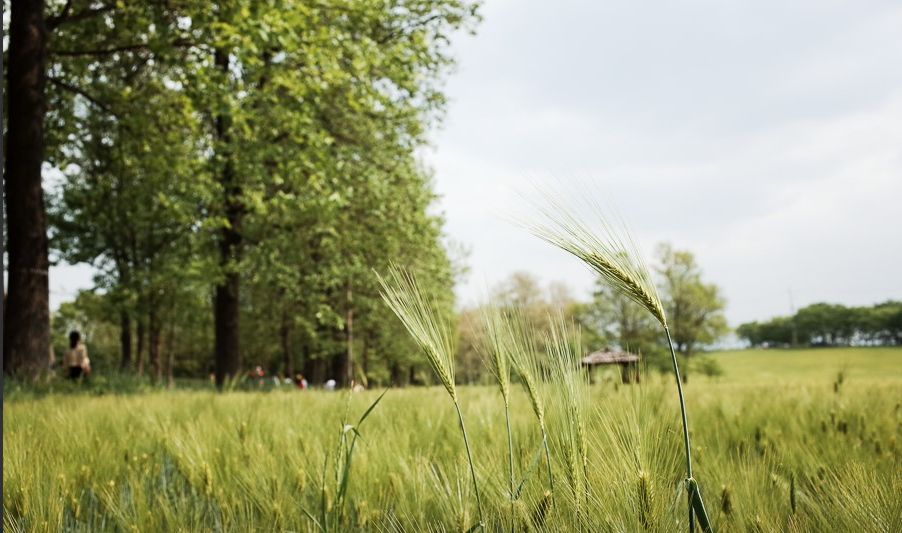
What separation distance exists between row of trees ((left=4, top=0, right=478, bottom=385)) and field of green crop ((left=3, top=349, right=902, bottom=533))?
196 inches

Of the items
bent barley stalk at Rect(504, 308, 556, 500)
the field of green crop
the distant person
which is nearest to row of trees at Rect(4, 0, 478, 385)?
the distant person

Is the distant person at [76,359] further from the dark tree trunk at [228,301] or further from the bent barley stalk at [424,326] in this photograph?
the bent barley stalk at [424,326]

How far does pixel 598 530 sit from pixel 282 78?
915cm

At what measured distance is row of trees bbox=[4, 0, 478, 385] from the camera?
28.4 feet

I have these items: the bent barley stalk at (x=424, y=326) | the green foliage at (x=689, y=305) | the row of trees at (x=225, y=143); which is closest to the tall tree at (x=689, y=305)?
the green foliage at (x=689, y=305)

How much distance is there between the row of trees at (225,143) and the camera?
8.66m

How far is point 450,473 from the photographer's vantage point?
5.84 feet

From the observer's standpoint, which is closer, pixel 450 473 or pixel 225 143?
pixel 450 473

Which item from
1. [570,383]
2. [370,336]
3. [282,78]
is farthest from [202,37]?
[370,336]

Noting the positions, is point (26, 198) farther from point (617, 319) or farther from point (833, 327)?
point (833, 327)

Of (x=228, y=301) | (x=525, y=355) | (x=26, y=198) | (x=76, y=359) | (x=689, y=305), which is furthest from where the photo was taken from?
(x=689, y=305)

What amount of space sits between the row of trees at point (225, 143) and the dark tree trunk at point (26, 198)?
0.07 feet

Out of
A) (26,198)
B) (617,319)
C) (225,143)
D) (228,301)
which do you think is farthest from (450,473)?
(617,319)

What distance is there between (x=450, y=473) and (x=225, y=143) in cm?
1095
